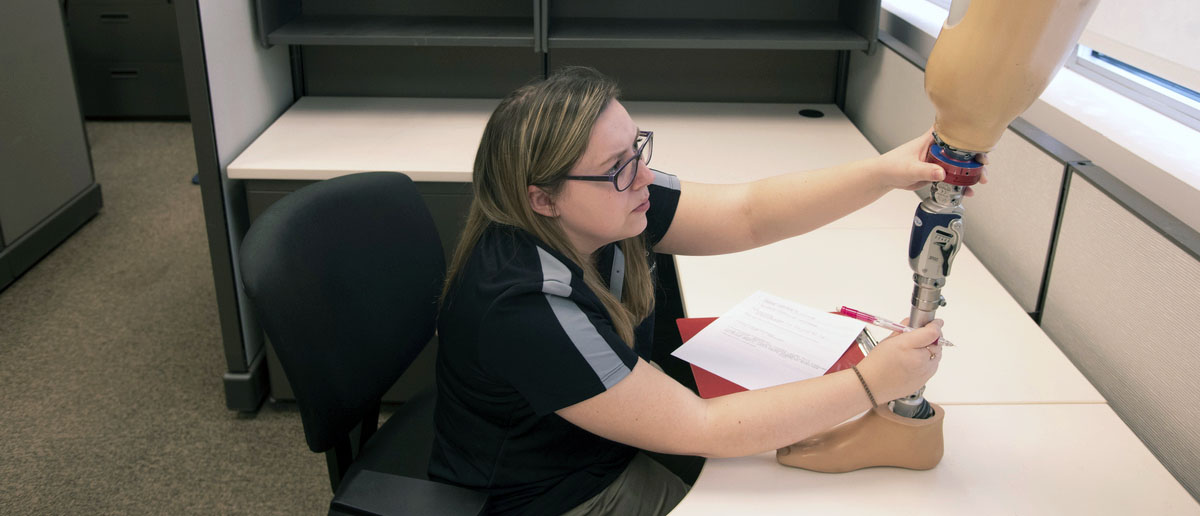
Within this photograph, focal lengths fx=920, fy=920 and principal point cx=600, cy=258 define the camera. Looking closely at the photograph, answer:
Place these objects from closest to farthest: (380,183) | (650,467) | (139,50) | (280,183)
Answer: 1. (650,467)
2. (380,183)
3. (280,183)
4. (139,50)

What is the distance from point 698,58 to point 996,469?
1.57 metres

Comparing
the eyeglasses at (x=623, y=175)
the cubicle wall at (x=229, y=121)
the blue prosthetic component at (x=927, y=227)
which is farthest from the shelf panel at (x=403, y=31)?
the blue prosthetic component at (x=927, y=227)

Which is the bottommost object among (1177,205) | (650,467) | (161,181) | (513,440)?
(161,181)

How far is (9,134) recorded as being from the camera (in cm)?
264

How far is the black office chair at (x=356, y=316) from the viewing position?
1084 mm

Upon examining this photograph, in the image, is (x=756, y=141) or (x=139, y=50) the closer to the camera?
(x=756, y=141)

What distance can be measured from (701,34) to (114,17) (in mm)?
2929

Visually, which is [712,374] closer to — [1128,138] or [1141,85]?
[1128,138]

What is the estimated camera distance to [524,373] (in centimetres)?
99

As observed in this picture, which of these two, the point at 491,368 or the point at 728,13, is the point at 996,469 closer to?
the point at 491,368

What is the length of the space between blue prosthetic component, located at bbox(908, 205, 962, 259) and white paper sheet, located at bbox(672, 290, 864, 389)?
0.93 feet

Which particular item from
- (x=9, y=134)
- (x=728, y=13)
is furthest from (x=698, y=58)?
(x=9, y=134)

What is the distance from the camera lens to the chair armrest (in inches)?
41.5

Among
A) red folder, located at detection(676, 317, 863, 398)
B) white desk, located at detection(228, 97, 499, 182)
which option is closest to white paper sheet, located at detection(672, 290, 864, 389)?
red folder, located at detection(676, 317, 863, 398)
